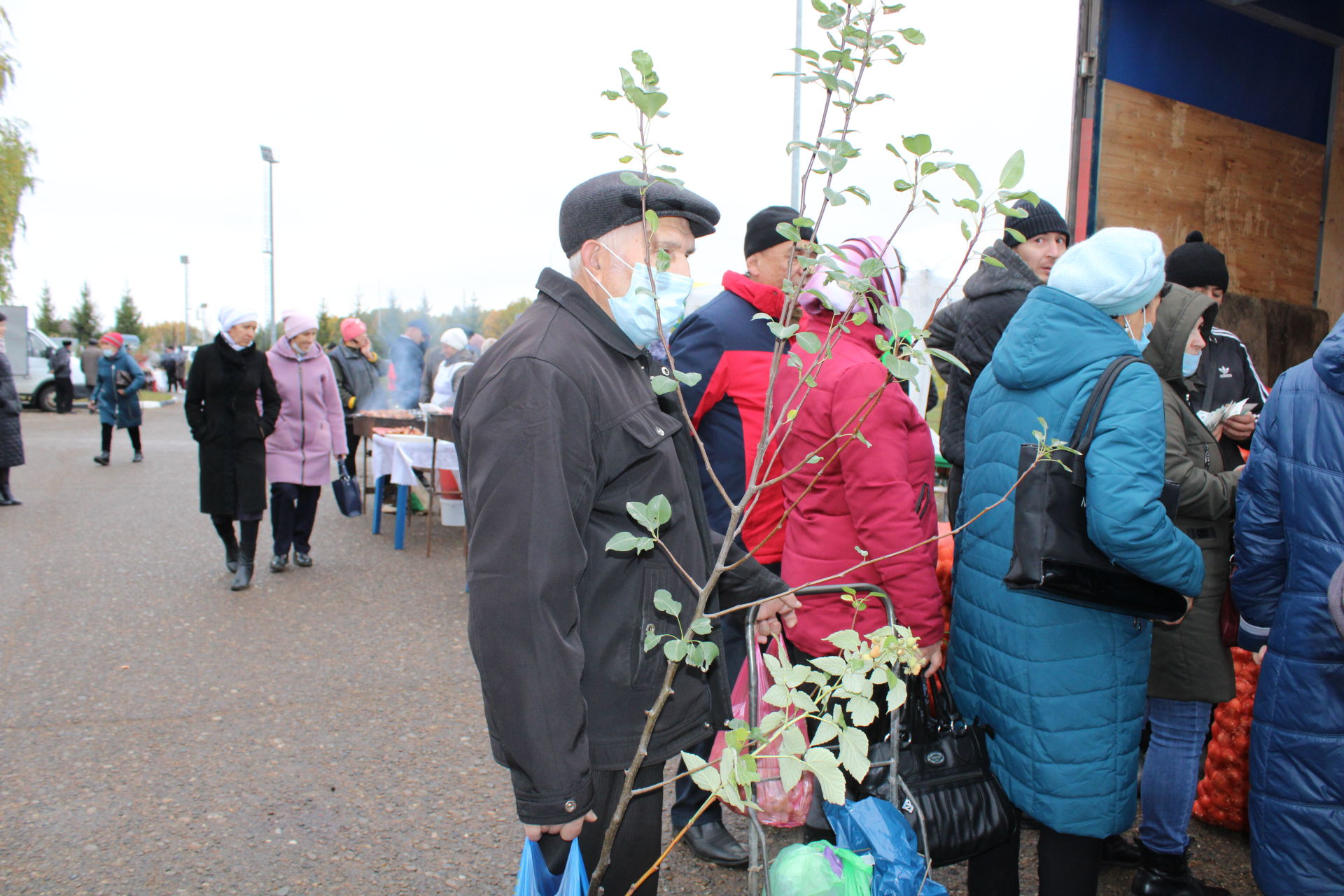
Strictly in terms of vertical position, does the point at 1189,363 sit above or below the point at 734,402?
above

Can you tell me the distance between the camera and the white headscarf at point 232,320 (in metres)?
6.24

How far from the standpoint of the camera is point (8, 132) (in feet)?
73.1

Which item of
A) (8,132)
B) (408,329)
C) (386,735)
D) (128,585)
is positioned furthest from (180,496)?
(8,132)

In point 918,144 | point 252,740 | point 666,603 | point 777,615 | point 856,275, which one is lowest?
point 252,740

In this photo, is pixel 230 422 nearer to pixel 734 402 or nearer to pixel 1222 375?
pixel 734 402

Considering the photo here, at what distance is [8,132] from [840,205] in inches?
1091

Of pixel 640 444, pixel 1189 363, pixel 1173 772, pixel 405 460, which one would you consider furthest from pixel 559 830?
pixel 405 460

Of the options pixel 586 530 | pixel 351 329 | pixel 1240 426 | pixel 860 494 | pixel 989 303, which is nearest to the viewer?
pixel 586 530

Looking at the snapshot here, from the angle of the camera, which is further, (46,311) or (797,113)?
(46,311)

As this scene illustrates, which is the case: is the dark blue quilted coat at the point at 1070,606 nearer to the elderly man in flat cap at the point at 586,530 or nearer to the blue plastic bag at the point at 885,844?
the blue plastic bag at the point at 885,844

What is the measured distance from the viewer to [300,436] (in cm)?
667

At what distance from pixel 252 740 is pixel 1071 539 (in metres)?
3.49

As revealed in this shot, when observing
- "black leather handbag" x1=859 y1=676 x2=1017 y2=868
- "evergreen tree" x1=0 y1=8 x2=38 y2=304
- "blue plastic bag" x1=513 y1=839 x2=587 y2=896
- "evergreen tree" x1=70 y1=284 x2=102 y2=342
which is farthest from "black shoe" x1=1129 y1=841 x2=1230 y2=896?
"evergreen tree" x1=70 y1=284 x2=102 y2=342

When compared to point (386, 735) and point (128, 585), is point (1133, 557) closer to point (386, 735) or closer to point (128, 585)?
point (386, 735)
